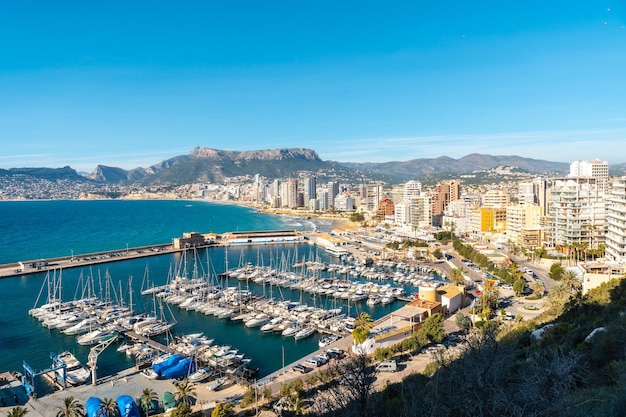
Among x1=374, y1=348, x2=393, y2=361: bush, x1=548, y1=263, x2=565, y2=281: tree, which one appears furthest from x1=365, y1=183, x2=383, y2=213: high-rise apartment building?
x1=374, y1=348, x2=393, y2=361: bush

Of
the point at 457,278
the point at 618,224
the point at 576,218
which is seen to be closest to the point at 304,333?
the point at 457,278

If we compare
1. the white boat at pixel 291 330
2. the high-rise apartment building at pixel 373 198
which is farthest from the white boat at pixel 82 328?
the high-rise apartment building at pixel 373 198

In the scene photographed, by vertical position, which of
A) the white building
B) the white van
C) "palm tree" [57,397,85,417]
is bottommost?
the white building

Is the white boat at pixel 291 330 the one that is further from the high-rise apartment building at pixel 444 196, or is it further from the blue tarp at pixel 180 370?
the high-rise apartment building at pixel 444 196

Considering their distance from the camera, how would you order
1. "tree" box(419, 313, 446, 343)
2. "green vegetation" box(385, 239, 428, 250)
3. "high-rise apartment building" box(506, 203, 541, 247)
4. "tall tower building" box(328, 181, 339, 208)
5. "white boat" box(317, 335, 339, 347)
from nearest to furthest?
"tree" box(419, 313, 446, 343)
"white boat" box(317, 335, 339, 347)
"high-rise apartment building" box(506, 203, 541, 247)
"green vegetation" box(385, 239, 428, 250)
"tall tower building" box(328, 181, 339, 208)

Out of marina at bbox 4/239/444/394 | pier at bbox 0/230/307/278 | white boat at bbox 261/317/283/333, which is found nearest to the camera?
marina at bbox 4/239/444/394

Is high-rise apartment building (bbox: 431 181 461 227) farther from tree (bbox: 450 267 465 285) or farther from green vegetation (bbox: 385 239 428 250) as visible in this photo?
tree (bbox: 450 267 465 285)
